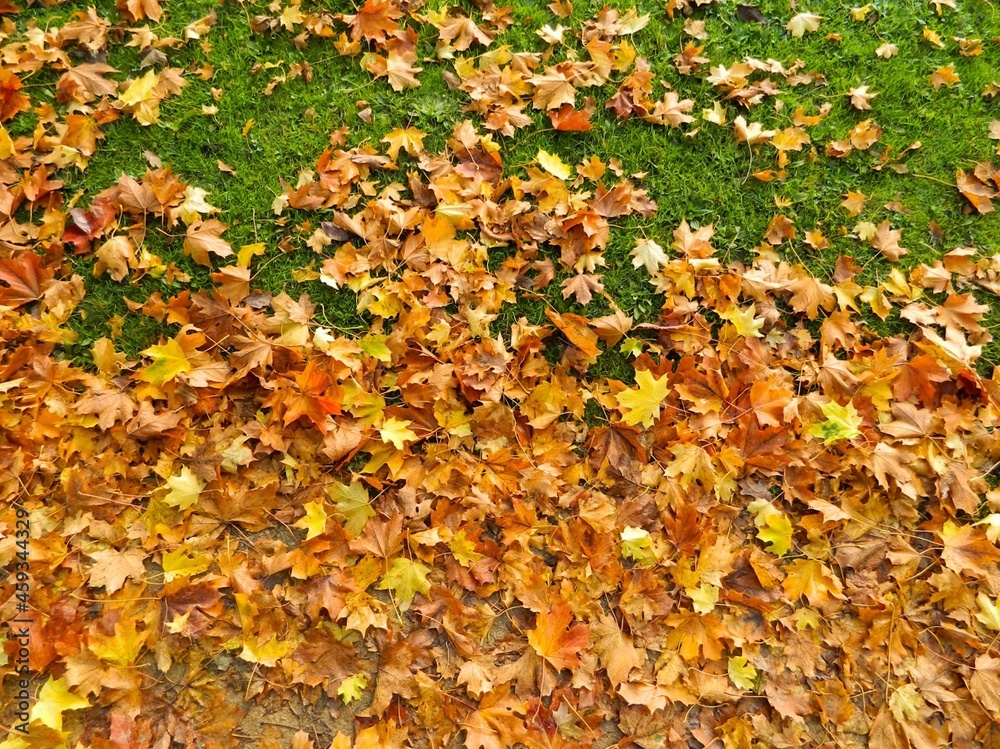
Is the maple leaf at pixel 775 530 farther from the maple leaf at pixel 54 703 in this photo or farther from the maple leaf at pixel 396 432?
the maple leaf at pixel 54 703

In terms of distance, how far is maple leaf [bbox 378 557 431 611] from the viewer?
2.31 metres

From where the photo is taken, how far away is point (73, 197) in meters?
2.77

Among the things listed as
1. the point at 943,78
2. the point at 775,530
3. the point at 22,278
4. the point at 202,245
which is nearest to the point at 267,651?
the point at 202,245

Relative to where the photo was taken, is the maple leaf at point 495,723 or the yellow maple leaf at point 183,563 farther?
the yellow maple leaf at point 183,563

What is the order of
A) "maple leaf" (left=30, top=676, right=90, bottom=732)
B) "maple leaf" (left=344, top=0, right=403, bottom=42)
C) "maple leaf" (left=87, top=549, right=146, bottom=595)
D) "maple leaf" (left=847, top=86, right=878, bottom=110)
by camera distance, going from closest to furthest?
"maple leaf" (left=30, top=676, right=90, bottom=732) < "maple leaf" (left=87, top=549, right=146, bottom=595) < "maple leaf" (left=344, top=0, right=403, bottom=42) < "maple leaf" (left=847, top=86, right=878, bottom=110)

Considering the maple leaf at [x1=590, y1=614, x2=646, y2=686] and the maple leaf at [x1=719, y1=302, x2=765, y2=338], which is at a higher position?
the maple leaf at [x1=719, y1=302, x2=765, y2=338]

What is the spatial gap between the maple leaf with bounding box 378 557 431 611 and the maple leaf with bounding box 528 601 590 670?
44 centimetres

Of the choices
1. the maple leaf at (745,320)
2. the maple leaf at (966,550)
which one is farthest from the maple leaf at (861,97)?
the maple leaf at (966,550)

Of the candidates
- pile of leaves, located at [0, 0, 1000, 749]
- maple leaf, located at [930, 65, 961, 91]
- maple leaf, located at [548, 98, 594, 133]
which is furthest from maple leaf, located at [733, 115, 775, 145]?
maple leaf, located at [930, 65, 961, 91]

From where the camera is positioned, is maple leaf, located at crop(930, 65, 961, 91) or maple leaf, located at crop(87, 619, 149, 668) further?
maple leaf, located at crop(930, 65, 961, 91)

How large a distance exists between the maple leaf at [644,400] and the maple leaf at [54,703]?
2195mm

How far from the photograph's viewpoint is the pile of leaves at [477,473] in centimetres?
222

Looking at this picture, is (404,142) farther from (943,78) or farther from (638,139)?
(943,78)

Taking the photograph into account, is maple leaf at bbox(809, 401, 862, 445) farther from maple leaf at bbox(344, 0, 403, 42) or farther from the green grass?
maple leaf at bbox(344, 0, 403, 42)
